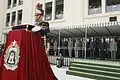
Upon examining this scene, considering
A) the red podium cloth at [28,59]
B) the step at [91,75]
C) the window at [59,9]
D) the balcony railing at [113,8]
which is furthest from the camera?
the window at [59,9]

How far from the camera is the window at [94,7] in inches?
406

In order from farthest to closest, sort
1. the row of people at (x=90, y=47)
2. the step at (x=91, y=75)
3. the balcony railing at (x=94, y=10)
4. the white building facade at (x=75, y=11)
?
the balcony railing at (x=94, y=10)
the white building facade at (x=75, y=11)
the row of people at (x=90, y=47)
the step at (x=91, y=75)

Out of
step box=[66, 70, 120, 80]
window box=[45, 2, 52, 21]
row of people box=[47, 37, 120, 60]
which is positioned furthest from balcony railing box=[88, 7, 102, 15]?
step box=[66, 70, 120, 80]

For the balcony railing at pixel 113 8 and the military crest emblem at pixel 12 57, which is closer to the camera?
the military crest emblem at pixel 12 57

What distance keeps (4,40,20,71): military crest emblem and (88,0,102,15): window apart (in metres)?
8.37

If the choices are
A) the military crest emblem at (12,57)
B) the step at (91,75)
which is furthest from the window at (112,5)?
the military crest emblem at (12,57)

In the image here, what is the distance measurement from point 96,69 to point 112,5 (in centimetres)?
540

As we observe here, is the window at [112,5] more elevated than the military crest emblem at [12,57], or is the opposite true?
the window at [112,5]

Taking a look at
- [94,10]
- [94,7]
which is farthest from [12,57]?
[94,7]

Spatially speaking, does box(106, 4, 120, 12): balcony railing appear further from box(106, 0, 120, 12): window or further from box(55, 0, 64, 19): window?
box(55, 0, 64, 19): window

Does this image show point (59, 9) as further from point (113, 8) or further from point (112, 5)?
point (113, 8)

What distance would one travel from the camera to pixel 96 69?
18.7 feet

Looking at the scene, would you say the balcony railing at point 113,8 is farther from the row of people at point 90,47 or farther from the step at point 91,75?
the step at point 91,75

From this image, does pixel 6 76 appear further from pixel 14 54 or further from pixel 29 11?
pixel 29 11
